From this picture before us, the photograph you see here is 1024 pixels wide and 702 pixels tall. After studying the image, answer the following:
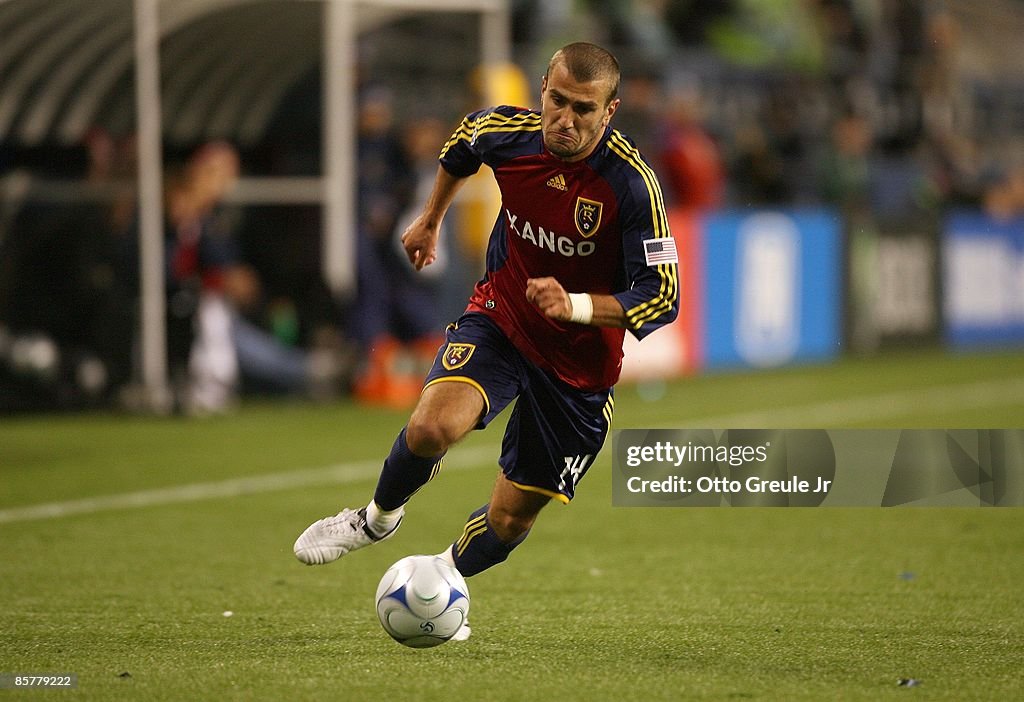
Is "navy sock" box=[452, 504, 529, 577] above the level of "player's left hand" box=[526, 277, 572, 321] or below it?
below

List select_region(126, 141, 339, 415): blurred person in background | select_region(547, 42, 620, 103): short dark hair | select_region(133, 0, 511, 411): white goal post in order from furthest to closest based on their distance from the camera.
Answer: select_region(126, 141, 339, 415): blurred person in background → select_region(133, 0, 511, 411): white goal post → select_region(547, 42, 620, 103): short dark hair

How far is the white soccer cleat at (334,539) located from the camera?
546 centimetres

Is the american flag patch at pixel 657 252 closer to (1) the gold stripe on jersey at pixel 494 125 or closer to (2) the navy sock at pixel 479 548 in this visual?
(1) the gold stripe on jersey at pixel 494 125

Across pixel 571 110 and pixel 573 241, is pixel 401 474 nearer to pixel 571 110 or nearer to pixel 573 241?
pixel 573 241

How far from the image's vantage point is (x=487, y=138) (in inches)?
218

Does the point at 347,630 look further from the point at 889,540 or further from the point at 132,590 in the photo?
the point at 889,540

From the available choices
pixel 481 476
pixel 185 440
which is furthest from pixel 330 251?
pixel 481 476

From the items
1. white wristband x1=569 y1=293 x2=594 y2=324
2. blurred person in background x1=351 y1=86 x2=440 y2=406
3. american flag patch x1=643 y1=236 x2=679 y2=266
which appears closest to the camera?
white wristband x1=569 y1=293 x2=594 y2=324

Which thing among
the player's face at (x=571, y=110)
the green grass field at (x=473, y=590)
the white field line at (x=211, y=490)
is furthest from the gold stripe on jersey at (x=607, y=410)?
the white field line at (x=211, y=490)

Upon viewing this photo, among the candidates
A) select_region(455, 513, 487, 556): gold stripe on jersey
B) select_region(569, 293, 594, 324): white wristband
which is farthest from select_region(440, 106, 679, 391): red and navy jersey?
select_region(455, 513, 487, 556): gold stripe on jersey

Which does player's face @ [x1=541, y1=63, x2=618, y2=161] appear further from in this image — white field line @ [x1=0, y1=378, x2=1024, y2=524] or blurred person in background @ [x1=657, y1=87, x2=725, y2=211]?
blurred person in background @ [x1=657, y1=87, x2=725, y2=211]

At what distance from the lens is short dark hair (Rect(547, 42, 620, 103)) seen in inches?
198

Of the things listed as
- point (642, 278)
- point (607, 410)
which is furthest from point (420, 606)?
point (642, 278)

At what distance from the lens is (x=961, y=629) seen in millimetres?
5676
